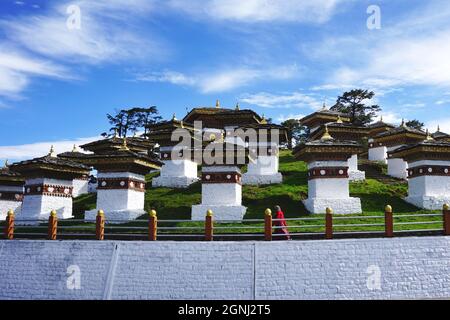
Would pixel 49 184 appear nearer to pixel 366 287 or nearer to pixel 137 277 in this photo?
pixel 137 277

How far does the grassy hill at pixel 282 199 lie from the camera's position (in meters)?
24.5

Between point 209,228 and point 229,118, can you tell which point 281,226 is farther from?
point 229,118

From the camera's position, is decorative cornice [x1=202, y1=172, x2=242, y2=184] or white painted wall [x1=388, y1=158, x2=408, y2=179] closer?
decorative cornice [x1=202, y1=172, x2=242, y2=184]

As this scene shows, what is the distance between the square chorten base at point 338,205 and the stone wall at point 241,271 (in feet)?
22.5

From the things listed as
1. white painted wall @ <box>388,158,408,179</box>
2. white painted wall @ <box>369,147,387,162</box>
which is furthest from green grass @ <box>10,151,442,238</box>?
white painted wall @ <box>369,147,387,162</box>

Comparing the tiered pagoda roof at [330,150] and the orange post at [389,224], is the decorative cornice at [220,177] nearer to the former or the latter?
the tiered pagoda roof at [330,150]

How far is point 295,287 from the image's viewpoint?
16547 mm

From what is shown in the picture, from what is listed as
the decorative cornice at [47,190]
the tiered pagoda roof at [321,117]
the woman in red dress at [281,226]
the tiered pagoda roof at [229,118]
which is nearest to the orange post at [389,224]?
the woman in red dress at [281,226]

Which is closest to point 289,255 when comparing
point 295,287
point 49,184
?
point 295,287

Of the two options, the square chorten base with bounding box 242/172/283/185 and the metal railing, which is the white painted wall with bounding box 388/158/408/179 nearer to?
the square chorten base with bounding box 242/172/283/185

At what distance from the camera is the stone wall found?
16.5 m

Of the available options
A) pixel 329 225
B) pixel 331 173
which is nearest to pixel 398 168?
pixel 331 173

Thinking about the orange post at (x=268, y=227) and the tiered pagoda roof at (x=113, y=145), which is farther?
the tiered pagoda roof at (x=113, y=145)

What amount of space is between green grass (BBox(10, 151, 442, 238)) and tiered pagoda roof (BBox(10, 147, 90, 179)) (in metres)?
3.07
